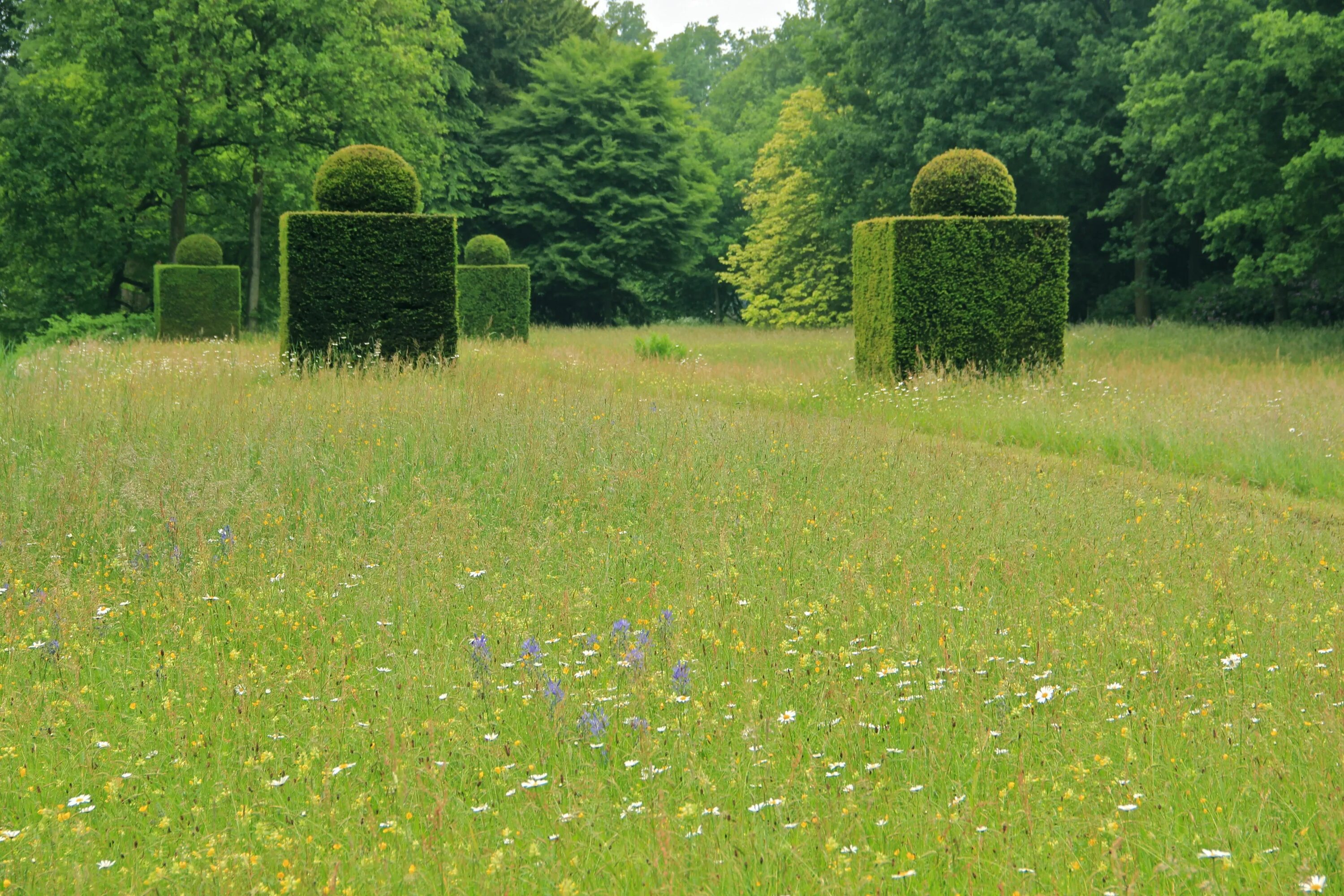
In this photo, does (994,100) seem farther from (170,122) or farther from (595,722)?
(595,722)

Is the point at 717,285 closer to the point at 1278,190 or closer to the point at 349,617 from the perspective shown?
the point at 1278,190

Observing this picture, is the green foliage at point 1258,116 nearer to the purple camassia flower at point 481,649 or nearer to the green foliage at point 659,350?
the green foliage at point 659,350

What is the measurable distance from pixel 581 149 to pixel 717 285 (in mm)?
12552

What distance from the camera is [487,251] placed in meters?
24.5

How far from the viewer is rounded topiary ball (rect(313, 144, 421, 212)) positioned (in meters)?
14.0

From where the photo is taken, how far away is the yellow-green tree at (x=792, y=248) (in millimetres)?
34562

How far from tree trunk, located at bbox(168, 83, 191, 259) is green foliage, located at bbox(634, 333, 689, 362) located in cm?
1315

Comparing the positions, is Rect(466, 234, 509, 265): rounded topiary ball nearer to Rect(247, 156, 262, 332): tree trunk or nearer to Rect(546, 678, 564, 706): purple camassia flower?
Rect(247, 156, 262, 332): tree trunk

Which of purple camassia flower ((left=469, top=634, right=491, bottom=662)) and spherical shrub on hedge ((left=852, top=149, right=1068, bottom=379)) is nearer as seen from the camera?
purple camassia flower ((left=469, top=634, right=491, bottom=662))

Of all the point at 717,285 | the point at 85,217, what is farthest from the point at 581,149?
Result: the point at 85,217

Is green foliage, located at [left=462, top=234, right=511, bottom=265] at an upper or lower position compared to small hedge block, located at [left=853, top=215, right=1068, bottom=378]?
upper

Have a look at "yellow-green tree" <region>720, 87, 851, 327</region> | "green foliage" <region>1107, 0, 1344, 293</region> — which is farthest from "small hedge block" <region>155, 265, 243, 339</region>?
"green foliage" <region>1107, 0, 1344, 293</region>

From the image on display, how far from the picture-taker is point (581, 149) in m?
36.7

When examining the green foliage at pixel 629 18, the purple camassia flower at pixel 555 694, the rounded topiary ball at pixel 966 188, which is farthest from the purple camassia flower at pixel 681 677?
the green foliage at pixel 629 18
